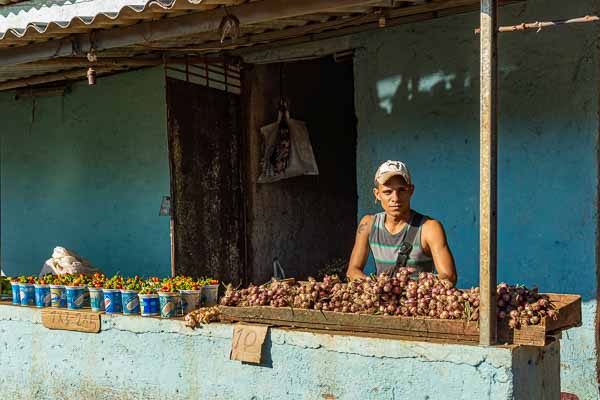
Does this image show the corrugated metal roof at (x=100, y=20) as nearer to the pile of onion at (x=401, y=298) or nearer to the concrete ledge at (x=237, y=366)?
the pile of onion at (x=401, y=298)

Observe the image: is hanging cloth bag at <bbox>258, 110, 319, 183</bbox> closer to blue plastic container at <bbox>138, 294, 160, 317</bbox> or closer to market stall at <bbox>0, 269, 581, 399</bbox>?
market stall at <bbox>0, 269, 581, 399</bbox>

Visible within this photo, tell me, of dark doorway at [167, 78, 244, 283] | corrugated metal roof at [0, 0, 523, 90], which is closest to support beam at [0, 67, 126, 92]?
corrugated metal roof at [0, 0, 523, 90]

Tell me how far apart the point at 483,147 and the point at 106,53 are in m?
4.01

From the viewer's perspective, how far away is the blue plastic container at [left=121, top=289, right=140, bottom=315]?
457cm

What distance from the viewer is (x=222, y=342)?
408 centimetres

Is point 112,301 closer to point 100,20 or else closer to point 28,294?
point 28,294

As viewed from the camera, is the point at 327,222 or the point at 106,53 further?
the point at 327,222

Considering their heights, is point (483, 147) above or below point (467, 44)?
below

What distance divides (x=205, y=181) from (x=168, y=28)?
2204 mm

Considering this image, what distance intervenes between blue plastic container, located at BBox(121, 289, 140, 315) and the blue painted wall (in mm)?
Answer: 2437

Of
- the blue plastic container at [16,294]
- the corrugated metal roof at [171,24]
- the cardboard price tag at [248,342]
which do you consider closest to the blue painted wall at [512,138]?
the corrugated metal roof at [171,24]

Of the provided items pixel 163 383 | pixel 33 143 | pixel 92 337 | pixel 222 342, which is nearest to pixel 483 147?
pixel 222 342

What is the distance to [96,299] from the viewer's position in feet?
15.7

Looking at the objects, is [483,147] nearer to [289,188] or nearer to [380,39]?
[380,39]
